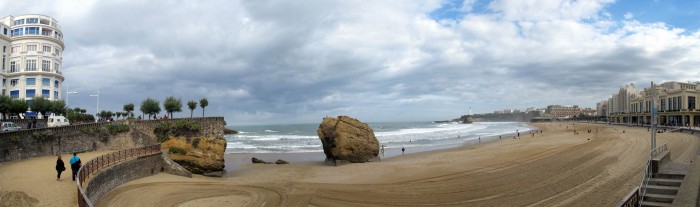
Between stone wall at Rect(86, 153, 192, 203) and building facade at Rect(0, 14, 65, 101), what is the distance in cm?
3629

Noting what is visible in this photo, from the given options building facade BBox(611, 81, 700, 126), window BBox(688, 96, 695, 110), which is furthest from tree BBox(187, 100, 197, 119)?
window BBox(688, 96, 695, 110)

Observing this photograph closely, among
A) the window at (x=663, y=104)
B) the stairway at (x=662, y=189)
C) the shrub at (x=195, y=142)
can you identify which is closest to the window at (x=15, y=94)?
the shrub at (x=195, y=142)

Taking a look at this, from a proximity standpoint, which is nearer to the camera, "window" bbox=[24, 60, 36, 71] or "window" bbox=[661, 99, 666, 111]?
"window" bbox=[24, 60, 36, 71]

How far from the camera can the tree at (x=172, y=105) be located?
36594 millimetres

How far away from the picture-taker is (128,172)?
60.8 feet

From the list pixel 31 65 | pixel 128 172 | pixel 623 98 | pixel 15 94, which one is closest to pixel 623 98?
pixel 623 98

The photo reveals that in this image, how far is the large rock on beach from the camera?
3002 cm

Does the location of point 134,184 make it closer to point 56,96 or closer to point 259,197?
point 259,197

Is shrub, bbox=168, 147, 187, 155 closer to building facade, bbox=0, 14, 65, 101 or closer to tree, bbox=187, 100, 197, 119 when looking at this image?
Answer: tree, bbox=187, 100, 197, 119

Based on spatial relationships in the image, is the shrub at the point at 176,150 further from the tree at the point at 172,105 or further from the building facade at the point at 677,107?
the building facade at the point at 677,107

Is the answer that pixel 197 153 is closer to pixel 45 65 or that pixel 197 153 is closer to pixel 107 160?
pixel 107 160

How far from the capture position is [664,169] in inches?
454

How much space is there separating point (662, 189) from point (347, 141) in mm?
22108

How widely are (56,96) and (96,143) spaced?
29.2 meters
